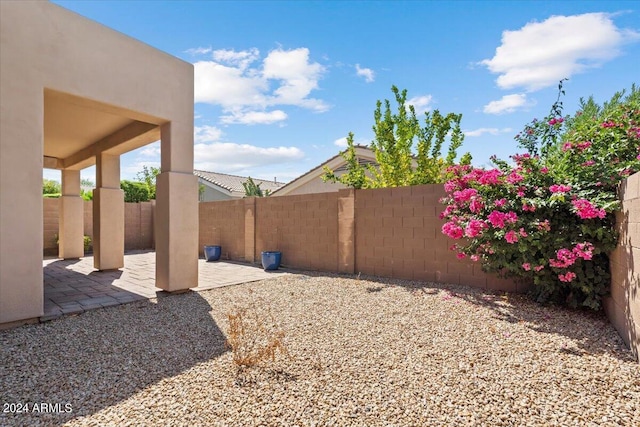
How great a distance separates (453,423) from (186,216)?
5422mm

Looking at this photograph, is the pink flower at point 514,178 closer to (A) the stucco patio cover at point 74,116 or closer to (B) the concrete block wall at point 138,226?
(A) the stucco patio cover at point 74,116

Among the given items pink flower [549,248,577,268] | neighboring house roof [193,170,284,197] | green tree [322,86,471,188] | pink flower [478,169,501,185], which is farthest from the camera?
neighboring house roof [193,170,284,197]

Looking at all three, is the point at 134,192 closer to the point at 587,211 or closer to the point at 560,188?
the point at 560,188

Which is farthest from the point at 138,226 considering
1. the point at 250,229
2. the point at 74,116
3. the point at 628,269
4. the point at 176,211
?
the point at 628,269

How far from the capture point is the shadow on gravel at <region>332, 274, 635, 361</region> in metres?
3.48

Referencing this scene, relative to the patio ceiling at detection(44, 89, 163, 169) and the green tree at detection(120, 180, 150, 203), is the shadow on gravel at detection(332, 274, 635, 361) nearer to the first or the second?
the patio ceiling at detection(44, 89, 163, 169)

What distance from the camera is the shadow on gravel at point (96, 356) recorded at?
2652mm

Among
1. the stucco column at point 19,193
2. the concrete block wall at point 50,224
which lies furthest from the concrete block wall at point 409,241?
the concrete block wall at point 50,224

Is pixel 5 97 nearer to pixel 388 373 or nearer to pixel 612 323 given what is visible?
pixel 388 373

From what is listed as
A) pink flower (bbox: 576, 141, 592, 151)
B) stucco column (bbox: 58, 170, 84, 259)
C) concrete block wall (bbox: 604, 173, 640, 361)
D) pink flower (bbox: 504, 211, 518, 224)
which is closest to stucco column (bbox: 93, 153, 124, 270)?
stucco column (bbox: 58, 170, 84, 259)

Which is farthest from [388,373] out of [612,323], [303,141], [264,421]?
[303,141]

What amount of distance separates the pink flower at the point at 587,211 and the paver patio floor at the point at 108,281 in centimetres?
619

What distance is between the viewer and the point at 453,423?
2.26m

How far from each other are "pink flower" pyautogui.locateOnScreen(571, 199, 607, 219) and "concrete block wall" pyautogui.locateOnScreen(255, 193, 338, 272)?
5.18m
